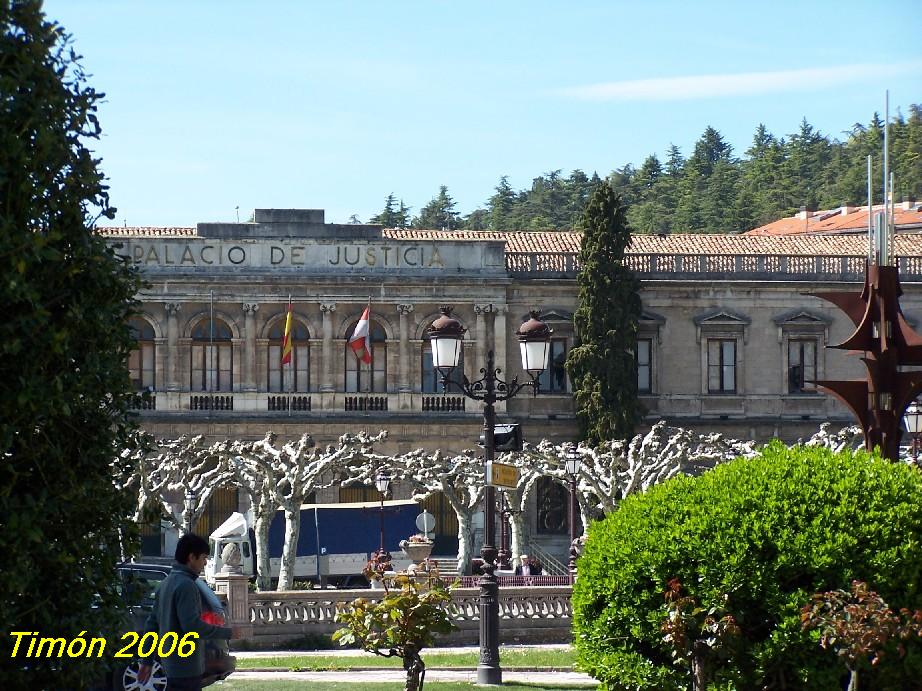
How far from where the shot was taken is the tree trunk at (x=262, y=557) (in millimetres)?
34750

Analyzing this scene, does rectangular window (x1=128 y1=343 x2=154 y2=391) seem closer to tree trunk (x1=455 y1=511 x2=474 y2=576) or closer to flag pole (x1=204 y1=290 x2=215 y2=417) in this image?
flag pole (x1=204 y1=290 x2=215 y2=417)

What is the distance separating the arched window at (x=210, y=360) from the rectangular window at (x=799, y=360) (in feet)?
59.4

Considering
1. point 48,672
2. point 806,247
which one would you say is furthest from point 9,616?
point 806,247

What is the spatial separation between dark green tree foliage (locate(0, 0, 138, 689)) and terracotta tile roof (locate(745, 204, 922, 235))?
65060mm

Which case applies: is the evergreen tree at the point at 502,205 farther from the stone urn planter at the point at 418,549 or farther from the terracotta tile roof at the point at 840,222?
the stone urn planter at the point at 418,549

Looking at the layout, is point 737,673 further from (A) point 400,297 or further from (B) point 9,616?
(A) point 400,297

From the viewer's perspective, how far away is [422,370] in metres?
55.1

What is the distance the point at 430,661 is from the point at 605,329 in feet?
94.2

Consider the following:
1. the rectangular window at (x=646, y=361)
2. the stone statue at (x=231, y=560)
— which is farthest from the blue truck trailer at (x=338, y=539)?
the stone statue at (x=231, y=560)

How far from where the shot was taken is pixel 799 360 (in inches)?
2240

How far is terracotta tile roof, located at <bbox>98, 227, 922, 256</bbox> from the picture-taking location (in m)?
57.4

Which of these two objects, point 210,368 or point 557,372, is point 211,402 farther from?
point 557,372

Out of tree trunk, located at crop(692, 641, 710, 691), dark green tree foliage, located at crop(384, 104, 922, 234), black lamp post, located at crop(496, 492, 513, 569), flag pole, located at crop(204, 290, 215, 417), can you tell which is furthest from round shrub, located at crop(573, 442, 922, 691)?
dark green tree foliage, located at crop(384, 104, 922, 234)

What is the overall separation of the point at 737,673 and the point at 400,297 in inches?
1641
